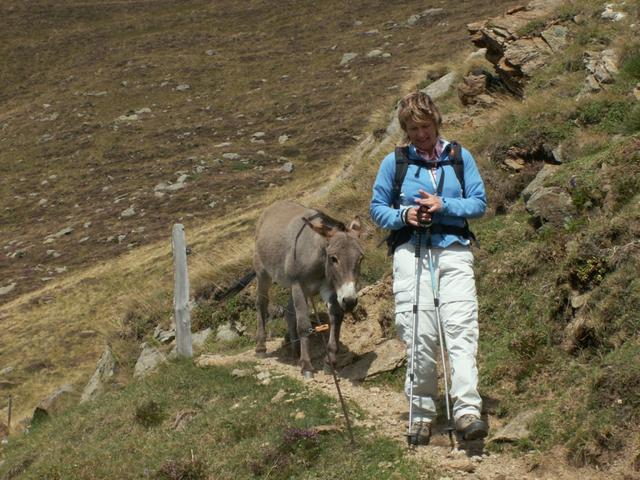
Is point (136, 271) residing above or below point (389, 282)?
below

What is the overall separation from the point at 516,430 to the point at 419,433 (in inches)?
29.9

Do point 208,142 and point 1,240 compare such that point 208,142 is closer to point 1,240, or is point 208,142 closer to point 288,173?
point 288,173

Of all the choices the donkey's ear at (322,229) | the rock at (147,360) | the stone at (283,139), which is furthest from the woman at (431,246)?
the stone at (283,139)

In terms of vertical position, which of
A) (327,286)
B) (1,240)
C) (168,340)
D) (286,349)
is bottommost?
(1,240)

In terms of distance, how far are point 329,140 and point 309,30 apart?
1926 cm

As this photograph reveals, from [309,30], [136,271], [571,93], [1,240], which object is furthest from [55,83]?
[571,93]

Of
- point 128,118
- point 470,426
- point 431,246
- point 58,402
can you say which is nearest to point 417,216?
point 431,246

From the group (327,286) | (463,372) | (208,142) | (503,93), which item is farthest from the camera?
(208,142)

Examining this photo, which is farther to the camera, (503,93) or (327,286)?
(503,93)

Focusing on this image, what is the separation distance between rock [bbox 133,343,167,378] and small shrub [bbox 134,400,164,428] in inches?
94.6

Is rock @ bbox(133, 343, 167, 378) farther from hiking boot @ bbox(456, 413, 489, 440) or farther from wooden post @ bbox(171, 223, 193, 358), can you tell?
hiking boot @ bbox(456, 413, 489, 440)

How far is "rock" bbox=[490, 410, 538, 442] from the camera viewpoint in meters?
6.73

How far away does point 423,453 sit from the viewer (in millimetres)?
6832

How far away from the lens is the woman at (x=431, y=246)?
671 centimetres
